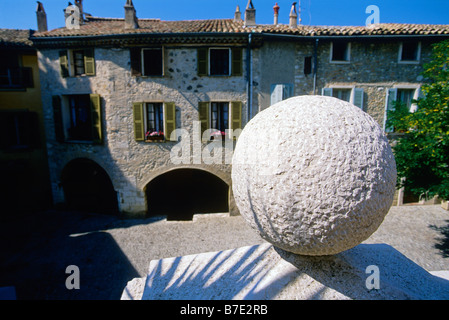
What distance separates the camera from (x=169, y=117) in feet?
34.9

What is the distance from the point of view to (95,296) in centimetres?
657

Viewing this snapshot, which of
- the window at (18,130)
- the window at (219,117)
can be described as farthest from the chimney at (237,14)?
the window at (18,130)

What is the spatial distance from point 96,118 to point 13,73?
5410mm

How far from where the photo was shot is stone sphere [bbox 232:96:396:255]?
2.74 meters

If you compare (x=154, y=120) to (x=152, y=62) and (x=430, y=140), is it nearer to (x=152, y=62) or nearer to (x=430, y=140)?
(x=152, y=62)

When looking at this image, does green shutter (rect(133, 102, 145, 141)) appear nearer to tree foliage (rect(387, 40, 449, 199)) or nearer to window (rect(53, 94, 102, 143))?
window (rect(53, 94, 102, 143))

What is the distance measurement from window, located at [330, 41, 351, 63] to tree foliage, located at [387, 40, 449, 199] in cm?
451

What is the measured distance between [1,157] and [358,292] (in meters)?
15.6

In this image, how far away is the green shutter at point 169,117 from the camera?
34.7 feet

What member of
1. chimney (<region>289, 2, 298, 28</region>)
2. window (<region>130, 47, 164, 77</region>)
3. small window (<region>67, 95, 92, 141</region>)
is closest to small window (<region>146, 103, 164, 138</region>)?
window (<region>130, 47, 164, 77</region>)

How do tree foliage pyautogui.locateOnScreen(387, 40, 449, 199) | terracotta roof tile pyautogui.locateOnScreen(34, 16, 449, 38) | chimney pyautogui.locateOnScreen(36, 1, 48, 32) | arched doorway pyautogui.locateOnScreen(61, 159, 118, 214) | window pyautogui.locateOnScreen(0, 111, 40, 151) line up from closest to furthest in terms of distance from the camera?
1. tree foliage pyautogui.locateOnScreen(387, 40, 449, 199)
2. terracotta roof tile pyautogui.locateOnScreen(34, 16, 449, 38)
3. chimney pyautogui.locateOnScreen(36, 1, 48, 32)
4. window pyautogui.locateOnScreen(0, 111, 40, 151)
5. arched doorway pyautogui.locateOnScreen(61, 159, 118, 214)

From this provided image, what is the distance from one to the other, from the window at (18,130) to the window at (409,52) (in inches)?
693

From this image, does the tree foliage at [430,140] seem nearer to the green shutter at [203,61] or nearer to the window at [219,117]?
the window at [219,117]

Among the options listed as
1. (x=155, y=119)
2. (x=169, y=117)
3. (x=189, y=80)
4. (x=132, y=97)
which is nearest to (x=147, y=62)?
(x=132, y=97)
